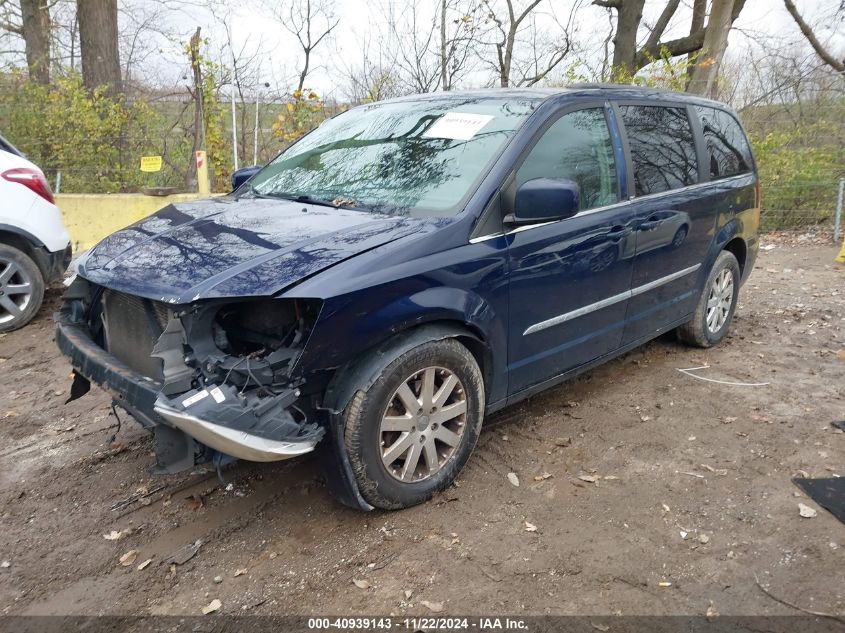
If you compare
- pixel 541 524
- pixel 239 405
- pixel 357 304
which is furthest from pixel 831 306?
pixel 239 405

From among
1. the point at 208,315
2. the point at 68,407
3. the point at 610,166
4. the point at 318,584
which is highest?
the point at 610,166

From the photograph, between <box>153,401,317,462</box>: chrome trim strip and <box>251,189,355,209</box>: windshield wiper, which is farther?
<box>251,189,355,209</box>: windshield wiper

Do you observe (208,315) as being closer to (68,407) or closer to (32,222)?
(68,407)

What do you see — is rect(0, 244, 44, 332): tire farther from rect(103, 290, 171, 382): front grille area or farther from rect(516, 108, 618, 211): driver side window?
rect(516, 108, 618, 211): driver side window

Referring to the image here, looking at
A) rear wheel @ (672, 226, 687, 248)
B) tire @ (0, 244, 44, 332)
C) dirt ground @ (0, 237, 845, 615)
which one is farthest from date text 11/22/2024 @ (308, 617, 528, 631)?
tire @ (0, 244, 44, 332)

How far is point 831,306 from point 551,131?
486 centimetres

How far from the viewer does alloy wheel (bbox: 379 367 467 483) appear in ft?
9.73

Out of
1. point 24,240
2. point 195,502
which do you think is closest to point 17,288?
point 24,240

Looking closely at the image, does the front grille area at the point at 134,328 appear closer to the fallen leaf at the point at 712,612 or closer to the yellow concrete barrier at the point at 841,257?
the fallen leaf at the point at 712,612

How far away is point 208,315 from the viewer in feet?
8.64

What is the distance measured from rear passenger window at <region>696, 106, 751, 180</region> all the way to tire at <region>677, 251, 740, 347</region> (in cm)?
67

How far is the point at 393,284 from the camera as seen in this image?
2.80 metres

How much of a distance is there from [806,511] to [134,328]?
3217mm

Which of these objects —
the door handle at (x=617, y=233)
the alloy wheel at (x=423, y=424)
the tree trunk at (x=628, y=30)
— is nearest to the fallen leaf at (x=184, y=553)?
the alloy wheel at (x=423, y=424)
